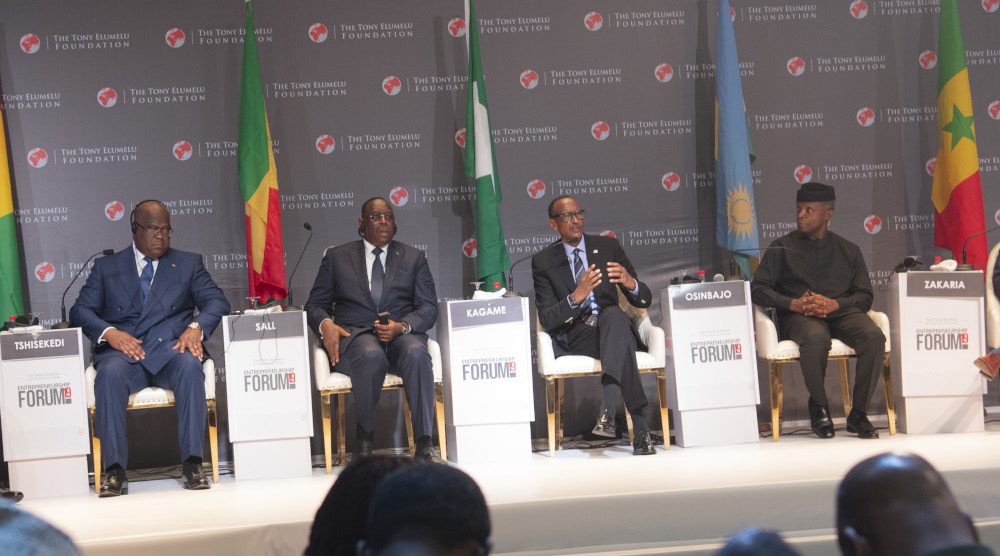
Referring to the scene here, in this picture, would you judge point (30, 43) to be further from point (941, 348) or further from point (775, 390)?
point (941, 348)

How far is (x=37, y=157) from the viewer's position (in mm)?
5711

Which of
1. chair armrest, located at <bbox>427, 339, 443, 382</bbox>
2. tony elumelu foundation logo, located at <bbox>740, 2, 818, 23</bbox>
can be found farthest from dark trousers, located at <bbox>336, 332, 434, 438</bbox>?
tony elumelu foundation logo, located at <bbox>740, 2, 818, 23</bbox>

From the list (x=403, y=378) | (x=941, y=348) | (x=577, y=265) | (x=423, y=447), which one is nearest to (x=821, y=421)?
(x=941, y=348)

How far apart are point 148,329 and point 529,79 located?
2782 millimetres

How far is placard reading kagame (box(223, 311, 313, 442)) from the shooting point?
16.0 feet

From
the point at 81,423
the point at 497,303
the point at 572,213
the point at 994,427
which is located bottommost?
the point at 994,427

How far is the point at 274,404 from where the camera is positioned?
4887mm

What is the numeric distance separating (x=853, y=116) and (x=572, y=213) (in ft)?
7.18

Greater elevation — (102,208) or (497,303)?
(102,208)

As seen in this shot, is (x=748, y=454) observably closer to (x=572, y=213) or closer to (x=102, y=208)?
(x=572, y=213)

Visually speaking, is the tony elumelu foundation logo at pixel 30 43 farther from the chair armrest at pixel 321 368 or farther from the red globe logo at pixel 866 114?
the red globe logo at pixel 866 114

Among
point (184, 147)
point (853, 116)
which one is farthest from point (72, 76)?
point (853, 116)

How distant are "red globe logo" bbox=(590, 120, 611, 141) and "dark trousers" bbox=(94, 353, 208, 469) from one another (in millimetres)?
2850

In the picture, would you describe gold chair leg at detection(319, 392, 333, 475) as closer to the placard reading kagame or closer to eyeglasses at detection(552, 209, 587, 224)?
the placard reading kagame
